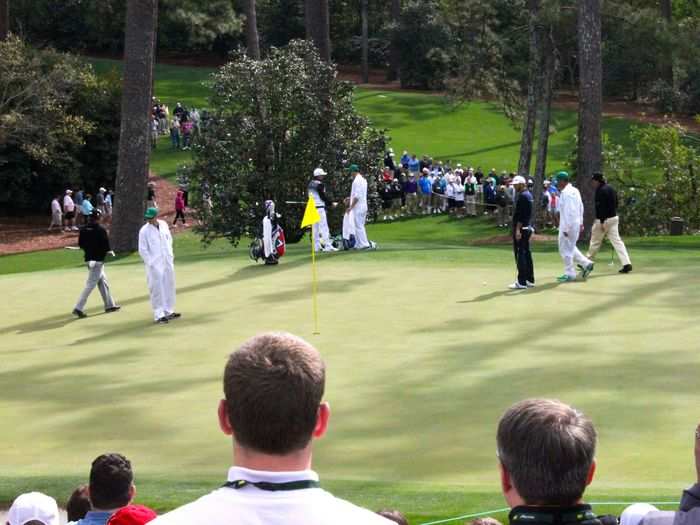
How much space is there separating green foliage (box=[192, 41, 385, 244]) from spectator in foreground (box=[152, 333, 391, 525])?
28153 millimetres

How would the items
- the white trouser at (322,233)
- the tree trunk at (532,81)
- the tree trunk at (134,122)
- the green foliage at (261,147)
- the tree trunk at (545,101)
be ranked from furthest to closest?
the tree trunk at (545,101) < the tree trunk at (532,81) < the tree trunk at (134,122) < the green foliage at (261,147) < the white trouser at (322,233)

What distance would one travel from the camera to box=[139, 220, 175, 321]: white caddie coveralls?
19.1 m

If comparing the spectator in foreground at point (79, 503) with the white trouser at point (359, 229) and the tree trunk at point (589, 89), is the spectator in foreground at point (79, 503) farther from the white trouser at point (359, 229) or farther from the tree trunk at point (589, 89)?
the tree trunk at point (589, 89)

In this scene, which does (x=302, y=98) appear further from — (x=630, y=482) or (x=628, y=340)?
(x=630, y=482)

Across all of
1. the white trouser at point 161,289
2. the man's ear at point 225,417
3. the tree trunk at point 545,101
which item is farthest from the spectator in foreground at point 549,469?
the tree trunk at point 545,101

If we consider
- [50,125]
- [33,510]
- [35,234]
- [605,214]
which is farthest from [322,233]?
[35,234]

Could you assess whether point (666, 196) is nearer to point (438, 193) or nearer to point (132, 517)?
point (438, 193)

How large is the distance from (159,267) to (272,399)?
1597 centimetres

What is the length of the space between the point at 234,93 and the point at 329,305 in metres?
14.4

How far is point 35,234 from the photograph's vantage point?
4794 cm

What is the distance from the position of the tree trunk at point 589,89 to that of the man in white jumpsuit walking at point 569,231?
446 inches

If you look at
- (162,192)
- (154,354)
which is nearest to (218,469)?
(154,354)

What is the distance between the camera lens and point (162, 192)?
56812mm

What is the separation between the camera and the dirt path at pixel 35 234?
1764 inches
